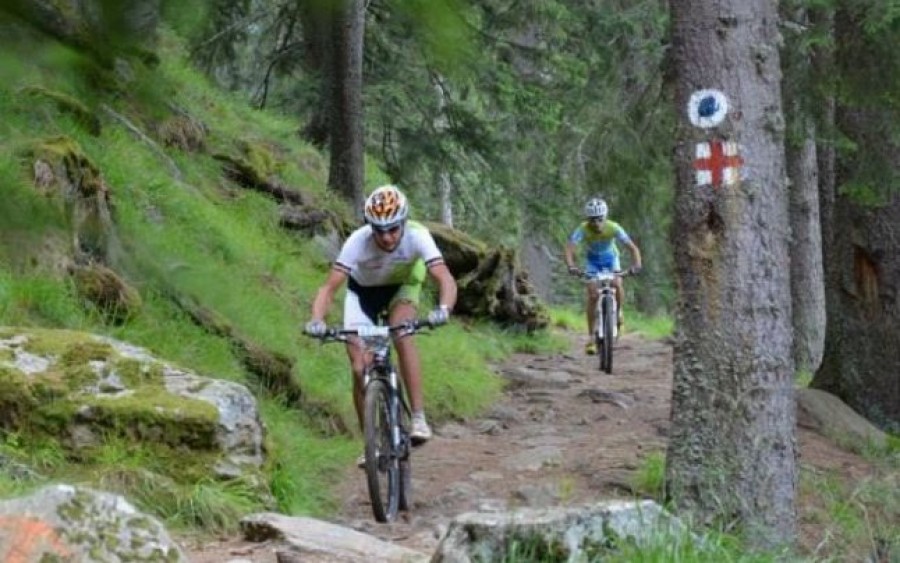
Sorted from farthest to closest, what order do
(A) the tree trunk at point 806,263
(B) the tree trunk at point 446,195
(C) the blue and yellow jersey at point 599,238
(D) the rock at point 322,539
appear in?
(B) the tree trunk at point 446,195 → (A) the tree trunk at point 806,263 → (C) the blue and yellow jersey at point 599,238 → (D) the rock at point 322,539

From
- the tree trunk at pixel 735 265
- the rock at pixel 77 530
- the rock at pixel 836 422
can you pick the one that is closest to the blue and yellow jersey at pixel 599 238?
the rock at pixel 836 422

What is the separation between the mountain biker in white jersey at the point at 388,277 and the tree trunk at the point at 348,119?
6094 mm

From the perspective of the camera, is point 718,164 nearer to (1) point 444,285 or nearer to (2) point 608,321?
(1) point 444,285

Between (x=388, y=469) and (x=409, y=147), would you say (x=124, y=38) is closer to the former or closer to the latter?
(x=388, y=469)

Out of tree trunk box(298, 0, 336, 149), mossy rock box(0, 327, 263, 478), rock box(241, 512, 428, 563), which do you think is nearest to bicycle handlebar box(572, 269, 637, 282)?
tree trunk box(298, 0, 336, 149)

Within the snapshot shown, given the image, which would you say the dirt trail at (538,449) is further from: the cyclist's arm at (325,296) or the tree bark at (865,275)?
the tree bark at (865,275)

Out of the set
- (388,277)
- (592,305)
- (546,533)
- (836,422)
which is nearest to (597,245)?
(592,305)

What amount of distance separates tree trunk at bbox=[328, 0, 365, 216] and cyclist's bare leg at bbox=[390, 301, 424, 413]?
246 inches

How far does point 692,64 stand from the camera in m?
7.24

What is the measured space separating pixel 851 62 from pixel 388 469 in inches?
216

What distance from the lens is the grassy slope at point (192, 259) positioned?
2488 millimetres

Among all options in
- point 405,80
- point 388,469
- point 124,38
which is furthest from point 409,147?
point 124,38

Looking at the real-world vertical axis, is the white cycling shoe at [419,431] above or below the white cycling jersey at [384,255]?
below

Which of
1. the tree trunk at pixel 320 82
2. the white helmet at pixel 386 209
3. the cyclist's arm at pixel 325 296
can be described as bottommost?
the cyclist's arm at pixel 325 296
